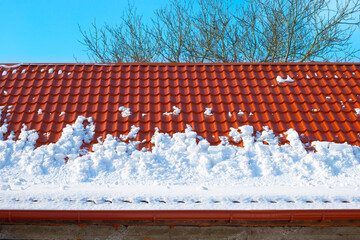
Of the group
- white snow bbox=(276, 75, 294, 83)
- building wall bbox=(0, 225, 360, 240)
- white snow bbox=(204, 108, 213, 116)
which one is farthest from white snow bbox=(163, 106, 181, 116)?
white snow bbox=(276, 75, 294, 83)

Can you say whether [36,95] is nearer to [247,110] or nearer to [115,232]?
[115,232]

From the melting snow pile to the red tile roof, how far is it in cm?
20

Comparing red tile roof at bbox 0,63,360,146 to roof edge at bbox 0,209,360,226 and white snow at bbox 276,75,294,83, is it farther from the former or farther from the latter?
roof edge at bbox 0,209,360,226

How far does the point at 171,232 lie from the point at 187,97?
2128mm

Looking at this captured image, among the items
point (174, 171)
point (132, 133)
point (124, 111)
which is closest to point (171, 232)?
point (174, 171)

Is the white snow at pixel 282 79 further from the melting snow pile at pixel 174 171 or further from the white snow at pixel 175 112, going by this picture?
the white snow at pixel 175 112

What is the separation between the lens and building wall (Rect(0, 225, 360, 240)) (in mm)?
3371

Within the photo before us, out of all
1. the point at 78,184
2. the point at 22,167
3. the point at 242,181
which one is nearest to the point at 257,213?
the point at 242,181

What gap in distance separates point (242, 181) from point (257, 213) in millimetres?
475

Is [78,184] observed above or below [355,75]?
below

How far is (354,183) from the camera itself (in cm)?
352

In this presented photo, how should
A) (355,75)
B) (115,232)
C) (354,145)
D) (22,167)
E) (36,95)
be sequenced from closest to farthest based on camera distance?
(115,232) < (22,167) < (354,145) < (36,95) < (355,75)

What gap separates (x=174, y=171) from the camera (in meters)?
3.63

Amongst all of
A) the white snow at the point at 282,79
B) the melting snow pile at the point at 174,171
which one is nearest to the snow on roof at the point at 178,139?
the melting snow pile at the point at 174,171
